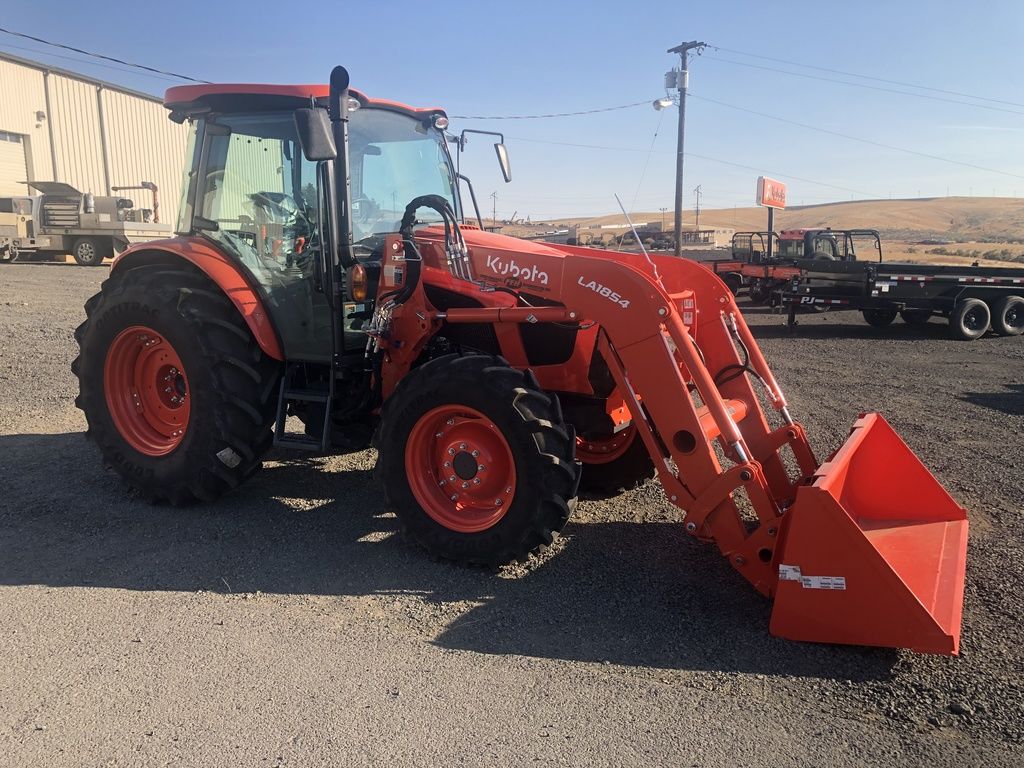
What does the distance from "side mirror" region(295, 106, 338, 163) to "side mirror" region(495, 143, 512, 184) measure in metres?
1.98

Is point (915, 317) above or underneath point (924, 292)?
underneath

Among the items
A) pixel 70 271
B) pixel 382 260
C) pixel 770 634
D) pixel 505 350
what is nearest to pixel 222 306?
pixel 382 260

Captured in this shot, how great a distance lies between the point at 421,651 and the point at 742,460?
67.6 inches

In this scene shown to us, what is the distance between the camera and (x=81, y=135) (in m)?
30.5

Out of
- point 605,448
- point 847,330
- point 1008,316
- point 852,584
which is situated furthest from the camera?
point 847,330

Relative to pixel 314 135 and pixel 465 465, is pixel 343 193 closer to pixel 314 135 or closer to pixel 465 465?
pixel 314 135

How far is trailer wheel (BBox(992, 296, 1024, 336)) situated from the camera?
14.6 m

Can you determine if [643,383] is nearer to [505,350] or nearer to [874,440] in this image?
[505,350]

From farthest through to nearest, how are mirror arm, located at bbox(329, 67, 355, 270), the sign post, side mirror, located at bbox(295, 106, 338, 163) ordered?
the sign post → mirror arm, located at bbox(329, 67, 355, 270) → side mirror, located at bbox(295, 106, 338, 163)

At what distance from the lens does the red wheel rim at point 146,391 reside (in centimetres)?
520

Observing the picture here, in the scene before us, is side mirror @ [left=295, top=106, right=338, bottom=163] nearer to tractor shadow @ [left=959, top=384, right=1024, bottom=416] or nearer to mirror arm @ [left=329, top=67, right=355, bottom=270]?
mirror arm @ [left=329, top=67, right=355, bottom=270]

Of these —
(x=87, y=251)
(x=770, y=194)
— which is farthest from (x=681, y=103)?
(x=87, y=251)

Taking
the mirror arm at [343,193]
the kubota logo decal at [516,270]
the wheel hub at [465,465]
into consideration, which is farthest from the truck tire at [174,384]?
Answer: the kubota logo decal at [516,270]

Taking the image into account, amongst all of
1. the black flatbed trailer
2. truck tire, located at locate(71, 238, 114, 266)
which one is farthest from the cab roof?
truck tire, located at locate(71, 238, 114, 266)
